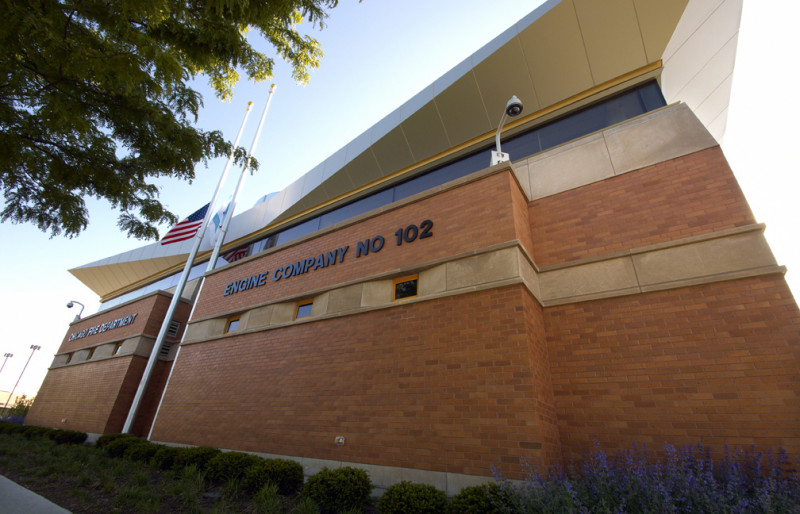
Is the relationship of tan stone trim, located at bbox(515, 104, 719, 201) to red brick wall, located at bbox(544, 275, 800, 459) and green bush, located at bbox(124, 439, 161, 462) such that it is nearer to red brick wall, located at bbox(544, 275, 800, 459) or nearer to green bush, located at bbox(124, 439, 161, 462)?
red brick wall, located at bbox(544, 275, 800, 459)

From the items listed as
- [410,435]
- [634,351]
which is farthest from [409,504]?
[634,351]

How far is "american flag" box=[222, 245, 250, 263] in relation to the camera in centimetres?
1936

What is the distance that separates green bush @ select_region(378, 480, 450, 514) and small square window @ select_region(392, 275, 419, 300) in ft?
13.4

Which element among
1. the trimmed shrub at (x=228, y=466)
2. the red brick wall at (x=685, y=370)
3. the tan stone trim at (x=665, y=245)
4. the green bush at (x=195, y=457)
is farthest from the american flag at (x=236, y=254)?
the red brick wall at (x=685, y=370)

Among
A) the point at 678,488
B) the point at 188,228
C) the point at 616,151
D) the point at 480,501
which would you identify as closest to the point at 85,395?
the point at 188,228

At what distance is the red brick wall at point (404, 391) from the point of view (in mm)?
6098

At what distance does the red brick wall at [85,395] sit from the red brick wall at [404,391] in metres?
7.27

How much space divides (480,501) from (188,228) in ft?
58.9

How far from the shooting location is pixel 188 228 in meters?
17.5

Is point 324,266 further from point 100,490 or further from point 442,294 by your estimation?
point 100,490

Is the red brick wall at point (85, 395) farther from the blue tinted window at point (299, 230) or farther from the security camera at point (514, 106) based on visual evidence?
the security camera at point (514, 106)

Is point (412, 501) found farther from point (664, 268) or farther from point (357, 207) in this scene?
point (357, 207)

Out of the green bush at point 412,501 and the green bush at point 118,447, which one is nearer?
the green bush at point 412,501

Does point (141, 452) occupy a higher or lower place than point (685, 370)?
lower
